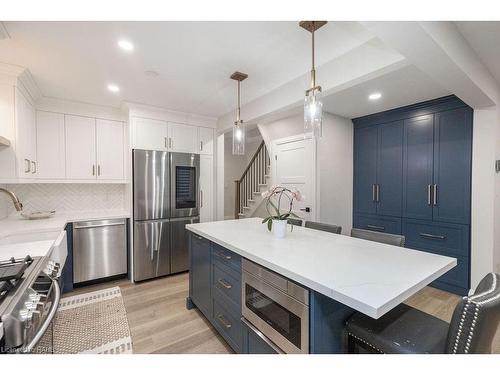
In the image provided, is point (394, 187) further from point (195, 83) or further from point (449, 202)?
point (195, 83)

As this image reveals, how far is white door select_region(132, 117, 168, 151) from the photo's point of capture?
316 cm

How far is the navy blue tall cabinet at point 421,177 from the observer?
2.78 metres

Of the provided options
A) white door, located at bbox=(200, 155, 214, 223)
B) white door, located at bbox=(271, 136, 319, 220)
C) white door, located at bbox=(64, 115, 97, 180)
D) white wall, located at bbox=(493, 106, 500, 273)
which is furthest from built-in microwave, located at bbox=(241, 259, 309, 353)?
white door, located at bbox=(64, 115, 97, 180)

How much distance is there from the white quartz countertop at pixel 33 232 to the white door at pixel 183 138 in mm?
1198

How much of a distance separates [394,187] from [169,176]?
10.8 feet

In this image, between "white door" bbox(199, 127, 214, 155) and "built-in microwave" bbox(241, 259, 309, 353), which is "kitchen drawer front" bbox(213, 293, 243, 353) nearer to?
"built-in microwave" bbox(241, 259, 309, 353)

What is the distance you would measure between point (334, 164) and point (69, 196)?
12.9 ft

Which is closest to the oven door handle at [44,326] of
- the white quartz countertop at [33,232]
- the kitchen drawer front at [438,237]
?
the white quartz countertop at [33,232]

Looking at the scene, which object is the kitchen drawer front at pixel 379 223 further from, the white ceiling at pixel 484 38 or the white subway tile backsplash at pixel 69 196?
the white subway tile backsplash at pixel 69 196

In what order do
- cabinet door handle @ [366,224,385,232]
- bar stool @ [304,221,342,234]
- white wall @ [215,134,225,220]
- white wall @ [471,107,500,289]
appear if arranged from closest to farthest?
bar stool @ [304,221,342,234] → white wall @ [471,107,500,289] → cabinet door handle @ [366,224,385,232] → white wall @ [215,134,225,220]

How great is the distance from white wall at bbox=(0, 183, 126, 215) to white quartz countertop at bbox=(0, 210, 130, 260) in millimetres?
136

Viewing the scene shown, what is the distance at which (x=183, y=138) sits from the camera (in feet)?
11.7

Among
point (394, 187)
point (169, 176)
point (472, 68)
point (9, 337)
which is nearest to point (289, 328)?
point (9, 337)
